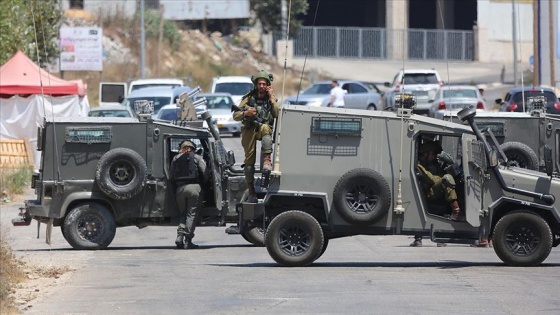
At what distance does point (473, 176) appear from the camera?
14633 mm

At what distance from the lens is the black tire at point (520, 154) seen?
19328mm

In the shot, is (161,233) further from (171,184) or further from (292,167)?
(292,167)

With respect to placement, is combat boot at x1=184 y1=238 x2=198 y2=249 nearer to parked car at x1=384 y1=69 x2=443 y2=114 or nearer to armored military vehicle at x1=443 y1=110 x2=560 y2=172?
armored military vehicle at x1=443 y1=110 x2=560 y2=172

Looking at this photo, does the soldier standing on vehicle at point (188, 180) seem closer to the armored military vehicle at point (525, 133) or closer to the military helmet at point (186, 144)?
the military helmet at point (186, 144)

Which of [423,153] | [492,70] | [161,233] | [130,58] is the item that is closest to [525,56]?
[492,70]

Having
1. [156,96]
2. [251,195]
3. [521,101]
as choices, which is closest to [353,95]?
[156,96]

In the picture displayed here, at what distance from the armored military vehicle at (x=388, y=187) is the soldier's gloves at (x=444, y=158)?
0.51 feet

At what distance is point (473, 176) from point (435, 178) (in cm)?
45

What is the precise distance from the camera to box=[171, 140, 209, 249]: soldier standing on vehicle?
1752cm

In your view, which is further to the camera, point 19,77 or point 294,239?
point 19,77

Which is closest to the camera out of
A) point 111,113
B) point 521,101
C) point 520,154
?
point 520,154

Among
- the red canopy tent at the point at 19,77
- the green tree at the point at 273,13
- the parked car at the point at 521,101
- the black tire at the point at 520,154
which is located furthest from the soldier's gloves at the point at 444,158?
the green tree at the point at 273,13

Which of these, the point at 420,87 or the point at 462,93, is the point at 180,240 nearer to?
the point at 462,93

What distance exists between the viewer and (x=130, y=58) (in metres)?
64.3
